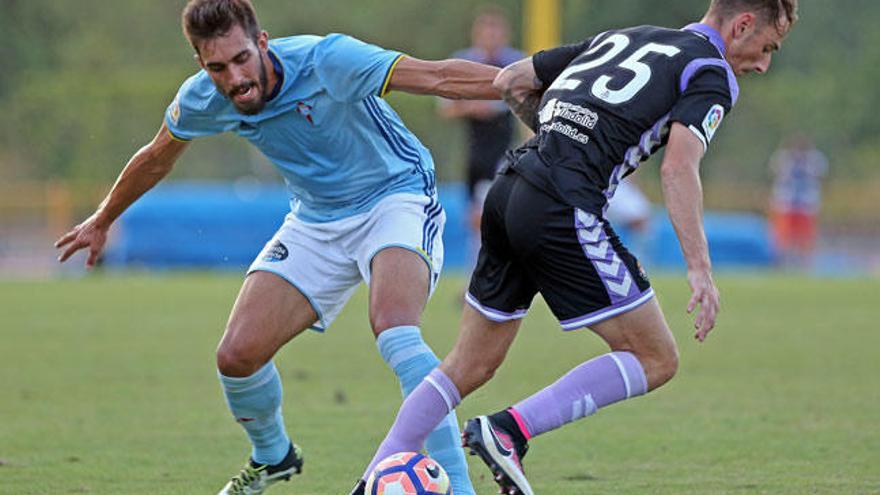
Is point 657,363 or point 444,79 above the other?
point 444,79

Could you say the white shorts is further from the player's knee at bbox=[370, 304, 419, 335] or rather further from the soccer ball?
the soccer ball

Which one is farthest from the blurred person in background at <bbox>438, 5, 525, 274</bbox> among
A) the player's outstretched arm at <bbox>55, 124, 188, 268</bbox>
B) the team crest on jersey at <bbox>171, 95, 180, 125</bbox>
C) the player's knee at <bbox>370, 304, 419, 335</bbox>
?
the player's knee at <bbox>370, 304, 419, 335</bbox>

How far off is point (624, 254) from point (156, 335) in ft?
26.3

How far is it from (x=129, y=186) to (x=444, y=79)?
1.41m

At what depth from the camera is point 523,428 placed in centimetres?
466

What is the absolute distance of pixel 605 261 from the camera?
15.3 ft

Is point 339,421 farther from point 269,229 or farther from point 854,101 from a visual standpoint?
point 854,101

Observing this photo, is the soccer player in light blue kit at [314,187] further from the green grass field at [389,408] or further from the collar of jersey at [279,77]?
the green grass field at [389,408]

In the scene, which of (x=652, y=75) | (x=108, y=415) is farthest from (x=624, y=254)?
(x=108, y=415)

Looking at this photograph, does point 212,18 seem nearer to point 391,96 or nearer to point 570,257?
point 570,257

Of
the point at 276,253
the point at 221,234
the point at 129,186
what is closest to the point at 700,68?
the point at 276,253

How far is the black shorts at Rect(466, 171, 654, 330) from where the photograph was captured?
4668 millimetres

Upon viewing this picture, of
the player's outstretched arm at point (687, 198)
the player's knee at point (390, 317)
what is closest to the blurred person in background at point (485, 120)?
the player's knee at point (390, 317)

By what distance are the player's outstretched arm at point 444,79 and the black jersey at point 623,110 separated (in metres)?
0.40
